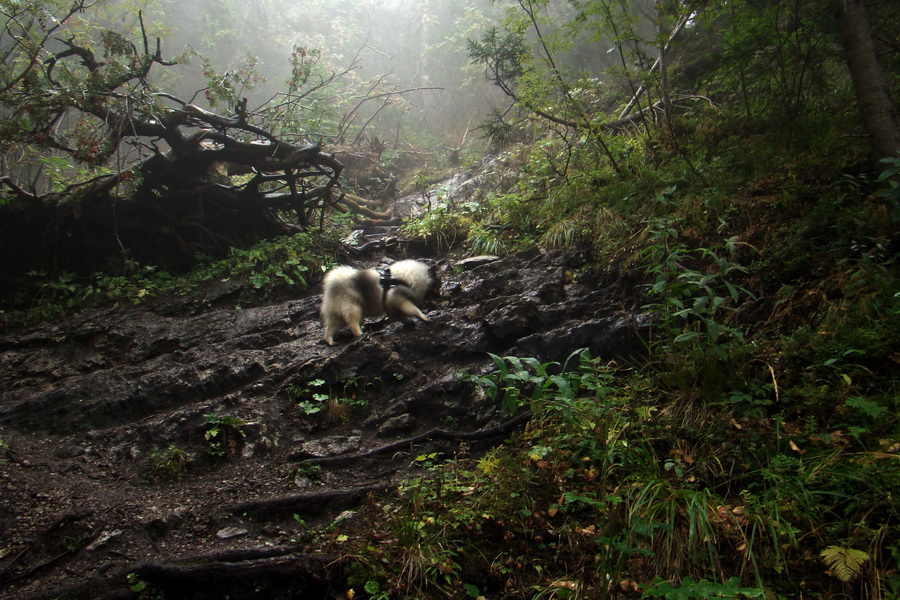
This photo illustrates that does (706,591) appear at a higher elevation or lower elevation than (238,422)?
lower

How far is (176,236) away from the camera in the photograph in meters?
8.49

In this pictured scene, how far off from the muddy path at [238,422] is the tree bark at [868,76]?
8.33ft

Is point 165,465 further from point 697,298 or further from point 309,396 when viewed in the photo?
point 697,298

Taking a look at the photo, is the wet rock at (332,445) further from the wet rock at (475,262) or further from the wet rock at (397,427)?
the wet rock at (475,262)

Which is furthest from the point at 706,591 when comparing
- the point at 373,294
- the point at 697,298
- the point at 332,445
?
the point at 373,294

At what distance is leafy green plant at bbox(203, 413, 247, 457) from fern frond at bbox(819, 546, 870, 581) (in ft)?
14.7

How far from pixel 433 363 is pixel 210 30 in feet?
82.4

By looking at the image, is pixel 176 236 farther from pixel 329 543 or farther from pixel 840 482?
pixel 840 482

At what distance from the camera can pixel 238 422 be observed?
451 centimetres

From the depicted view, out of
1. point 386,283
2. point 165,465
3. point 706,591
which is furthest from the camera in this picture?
point 386,283

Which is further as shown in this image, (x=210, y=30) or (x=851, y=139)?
(x=210, y=30)

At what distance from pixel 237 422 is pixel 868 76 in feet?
21.8

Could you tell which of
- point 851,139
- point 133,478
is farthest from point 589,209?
point 133,478

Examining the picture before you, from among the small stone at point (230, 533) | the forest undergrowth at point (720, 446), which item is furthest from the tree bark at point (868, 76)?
the small stone at point (230, 533)
